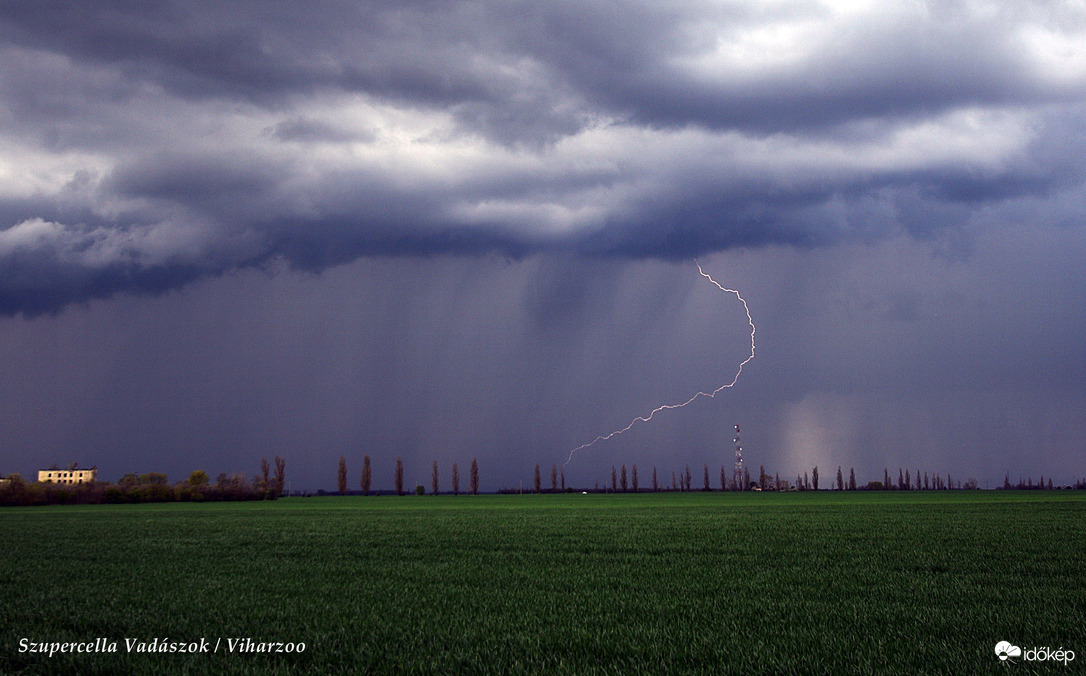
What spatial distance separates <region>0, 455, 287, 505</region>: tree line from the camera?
118m

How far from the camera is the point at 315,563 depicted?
18750 millimetres

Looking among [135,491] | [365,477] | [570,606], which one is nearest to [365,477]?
[365,477]

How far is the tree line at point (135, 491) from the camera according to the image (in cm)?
11812

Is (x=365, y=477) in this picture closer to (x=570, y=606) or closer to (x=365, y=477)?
(x=365, y=477)

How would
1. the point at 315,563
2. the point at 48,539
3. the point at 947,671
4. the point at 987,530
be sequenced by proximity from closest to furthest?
the point at 947,671
the point at 315,563
the point at 987,530
the point at 48,539

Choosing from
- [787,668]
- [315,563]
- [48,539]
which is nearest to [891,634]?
[787,668]

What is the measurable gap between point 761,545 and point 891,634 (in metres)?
13.1

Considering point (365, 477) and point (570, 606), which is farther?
point (365, 477)

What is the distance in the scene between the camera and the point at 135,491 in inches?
5064

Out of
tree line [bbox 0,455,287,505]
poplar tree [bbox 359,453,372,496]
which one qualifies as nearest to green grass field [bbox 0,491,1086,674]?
tree line [bbox 0,455,287,505]

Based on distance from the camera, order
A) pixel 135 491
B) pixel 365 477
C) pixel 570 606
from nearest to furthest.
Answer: pixel 570 606 → pixel 135 491 → pixel 365 477

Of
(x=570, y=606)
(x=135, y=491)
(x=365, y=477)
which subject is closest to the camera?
(x=570, y=606)

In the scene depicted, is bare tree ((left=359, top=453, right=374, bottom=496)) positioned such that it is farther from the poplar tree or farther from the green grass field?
→ the green grass field

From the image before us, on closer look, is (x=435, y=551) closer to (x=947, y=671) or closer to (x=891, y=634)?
(x=891, y=634)
